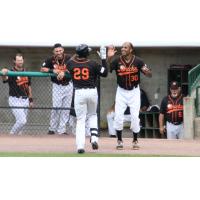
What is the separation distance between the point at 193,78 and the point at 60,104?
2942mm

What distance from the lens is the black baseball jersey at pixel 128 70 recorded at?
16.0m

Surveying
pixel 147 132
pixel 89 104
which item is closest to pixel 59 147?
pixel 89 104

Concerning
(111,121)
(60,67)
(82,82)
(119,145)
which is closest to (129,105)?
(119,145)

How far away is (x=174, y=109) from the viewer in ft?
62.5

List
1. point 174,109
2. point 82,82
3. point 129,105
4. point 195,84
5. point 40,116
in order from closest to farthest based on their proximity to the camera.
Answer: point 82,82, point 129,105, point 174,109, point 195,84, point 40,116

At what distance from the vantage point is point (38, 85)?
2192 cm

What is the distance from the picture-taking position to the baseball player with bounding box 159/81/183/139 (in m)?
19.0

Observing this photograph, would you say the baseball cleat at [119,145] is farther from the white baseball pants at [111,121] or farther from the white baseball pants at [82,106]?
the white baseball pants at [111,121]

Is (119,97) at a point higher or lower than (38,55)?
lower

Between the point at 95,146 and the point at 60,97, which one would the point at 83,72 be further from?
the point at 60,97

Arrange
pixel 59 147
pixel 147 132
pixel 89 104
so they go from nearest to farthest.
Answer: pixel 89 104 < pixel 59 147 < pixel 147 132

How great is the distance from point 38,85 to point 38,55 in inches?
29.3

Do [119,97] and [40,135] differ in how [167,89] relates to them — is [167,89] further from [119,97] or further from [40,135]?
[119,97]

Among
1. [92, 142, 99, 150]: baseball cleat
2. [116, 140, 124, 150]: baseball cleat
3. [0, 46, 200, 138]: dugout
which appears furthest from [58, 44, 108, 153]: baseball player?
[0, 46, 200, 138]: dugout
